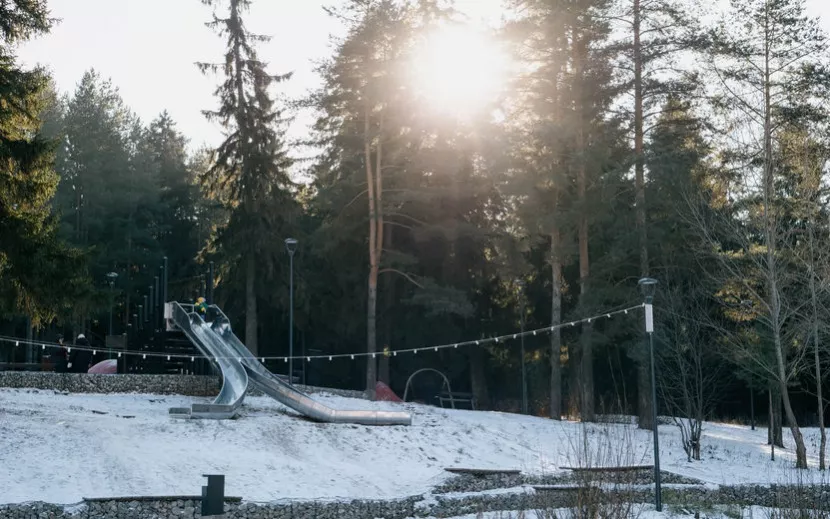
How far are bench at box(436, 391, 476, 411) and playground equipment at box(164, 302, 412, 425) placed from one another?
34.6 feet

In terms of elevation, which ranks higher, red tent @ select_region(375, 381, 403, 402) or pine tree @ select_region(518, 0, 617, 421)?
pine tree @ select_region(518, 0, 617, 421)

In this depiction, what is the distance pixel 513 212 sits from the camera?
33.3m

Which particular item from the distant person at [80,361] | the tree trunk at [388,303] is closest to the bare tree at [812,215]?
the tree trunk at [388,303]

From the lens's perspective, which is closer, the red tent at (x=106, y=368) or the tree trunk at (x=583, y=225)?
the tree trunk at (x=583, y=225)

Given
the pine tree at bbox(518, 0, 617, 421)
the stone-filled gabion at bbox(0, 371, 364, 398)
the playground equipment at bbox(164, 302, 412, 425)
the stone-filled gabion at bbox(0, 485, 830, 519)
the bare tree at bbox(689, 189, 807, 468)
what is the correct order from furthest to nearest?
the pine tree at bbox(518, 0, 617, 421)
the stone-filled gabion at bbox(0, 371, 364, 398)
the bare tree at bbox(689, 189, 807, 468)
the playground equipment at bbox(164, 302, 412, 425)
the stone-filled gabion at bbox(0, 485, 830, 519)

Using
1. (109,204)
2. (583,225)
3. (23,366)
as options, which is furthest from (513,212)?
(109,204)

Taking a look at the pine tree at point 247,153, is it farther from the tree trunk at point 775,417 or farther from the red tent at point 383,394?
the tree trunk at point 775,417

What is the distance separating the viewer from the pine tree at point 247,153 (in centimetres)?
3694

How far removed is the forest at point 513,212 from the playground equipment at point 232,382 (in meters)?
3.15

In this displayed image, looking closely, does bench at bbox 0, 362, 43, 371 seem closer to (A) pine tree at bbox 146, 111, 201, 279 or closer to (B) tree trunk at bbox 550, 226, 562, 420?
(B) tree trunk at bbox 550, 226, 562, 420

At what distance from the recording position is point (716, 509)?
18422 millimetres

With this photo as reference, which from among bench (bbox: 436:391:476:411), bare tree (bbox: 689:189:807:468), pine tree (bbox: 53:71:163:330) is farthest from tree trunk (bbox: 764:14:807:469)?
pine tree (bbox: 53:71:163:330)

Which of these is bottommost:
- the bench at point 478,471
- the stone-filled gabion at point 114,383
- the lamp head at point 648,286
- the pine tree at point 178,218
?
the bench at point 478,471

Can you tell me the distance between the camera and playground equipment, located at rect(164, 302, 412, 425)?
23938mm
